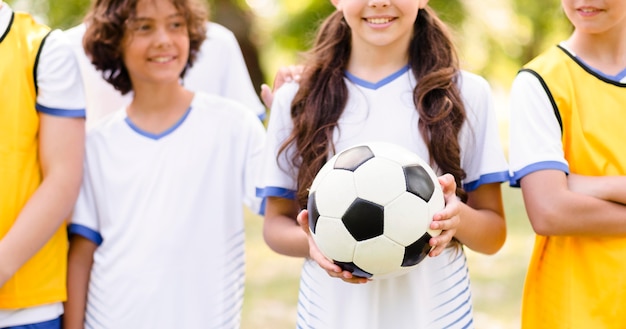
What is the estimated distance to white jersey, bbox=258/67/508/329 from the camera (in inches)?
116

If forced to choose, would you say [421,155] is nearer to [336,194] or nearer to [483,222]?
[483,222]

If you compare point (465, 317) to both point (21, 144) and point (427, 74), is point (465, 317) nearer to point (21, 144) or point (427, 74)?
point (427, 74)

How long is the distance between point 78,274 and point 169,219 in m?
0.43

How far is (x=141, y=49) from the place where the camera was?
353 centimetres

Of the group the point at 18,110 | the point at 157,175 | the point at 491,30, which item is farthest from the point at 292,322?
the point at 491,30

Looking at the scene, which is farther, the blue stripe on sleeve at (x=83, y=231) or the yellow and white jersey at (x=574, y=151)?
the blue stripe on sleeve at (x=83, y=231)

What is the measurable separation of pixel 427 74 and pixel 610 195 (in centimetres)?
75

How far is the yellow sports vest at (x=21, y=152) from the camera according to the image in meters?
3.09

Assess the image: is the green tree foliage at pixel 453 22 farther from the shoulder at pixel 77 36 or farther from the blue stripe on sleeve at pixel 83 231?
the blue stripe on sleeve at pixel 83 231

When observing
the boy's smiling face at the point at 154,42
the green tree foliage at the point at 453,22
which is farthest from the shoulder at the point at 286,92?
the green tree foliage at the point at 453,22

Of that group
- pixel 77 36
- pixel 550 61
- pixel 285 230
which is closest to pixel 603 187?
pixel 550 61

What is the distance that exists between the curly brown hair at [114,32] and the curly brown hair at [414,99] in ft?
2.37

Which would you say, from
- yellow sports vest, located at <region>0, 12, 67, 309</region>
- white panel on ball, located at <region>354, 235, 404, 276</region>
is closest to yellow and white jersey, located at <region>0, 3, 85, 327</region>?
yellow sports vest, located at <region>0, 12, 67, 309</region>

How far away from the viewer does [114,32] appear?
3580 millimetres
